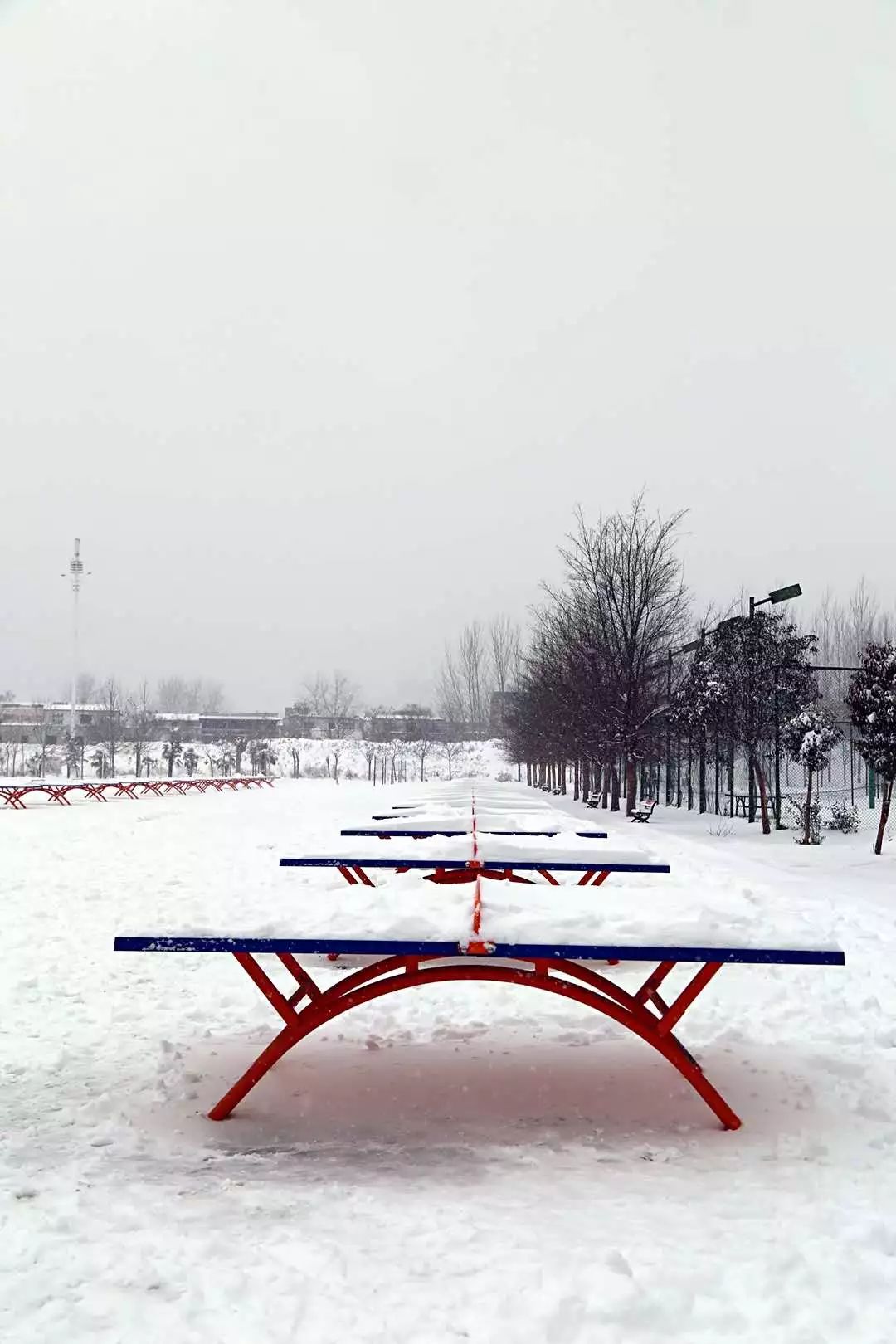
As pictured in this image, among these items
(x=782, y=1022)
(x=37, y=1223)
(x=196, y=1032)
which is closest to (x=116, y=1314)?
(x=37, y=1223)

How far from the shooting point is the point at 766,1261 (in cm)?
259

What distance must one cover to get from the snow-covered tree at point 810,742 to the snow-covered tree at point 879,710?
2.25 meters

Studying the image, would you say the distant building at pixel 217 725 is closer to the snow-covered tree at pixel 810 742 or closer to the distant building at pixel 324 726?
the distant building at pixel 324 726

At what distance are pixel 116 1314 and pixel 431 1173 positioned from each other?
1135 millimetres

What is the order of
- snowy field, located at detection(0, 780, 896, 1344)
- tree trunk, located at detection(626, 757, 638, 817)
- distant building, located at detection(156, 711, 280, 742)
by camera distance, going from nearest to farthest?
1. snowy field, located at detection(0, 780, 896, 1344)
2. tree trunk, located at detection(626, 757, 638, 817)
3. distant building, located at detection(156, 711, 280, 742)

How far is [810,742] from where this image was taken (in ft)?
52.2

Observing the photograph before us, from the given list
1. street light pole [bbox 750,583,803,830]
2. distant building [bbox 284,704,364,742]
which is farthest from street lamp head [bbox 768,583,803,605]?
distant building [bbox 284,704,364,742]

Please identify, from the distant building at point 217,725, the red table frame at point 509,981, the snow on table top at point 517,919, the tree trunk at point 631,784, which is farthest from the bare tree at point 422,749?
the red table frame at point 509,981

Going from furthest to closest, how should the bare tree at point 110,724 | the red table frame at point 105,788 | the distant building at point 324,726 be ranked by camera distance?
the distant building at point 324,726 → the bare tree at point 110,724 → the red table frame at point 105,788

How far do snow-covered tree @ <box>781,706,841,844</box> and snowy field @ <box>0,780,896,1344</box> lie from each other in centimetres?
981

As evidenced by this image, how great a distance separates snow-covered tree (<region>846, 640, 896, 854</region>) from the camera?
12711 millimetres

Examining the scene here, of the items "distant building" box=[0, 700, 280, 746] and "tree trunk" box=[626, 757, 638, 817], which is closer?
"tree trunk" box=[626, 757, 638, 817]

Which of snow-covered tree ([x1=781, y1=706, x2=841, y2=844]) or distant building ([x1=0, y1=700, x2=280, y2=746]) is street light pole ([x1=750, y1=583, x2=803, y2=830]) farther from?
distant building ([x1=0, y1=700, x2=280, y2=746])

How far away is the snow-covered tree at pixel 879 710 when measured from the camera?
12.7m
